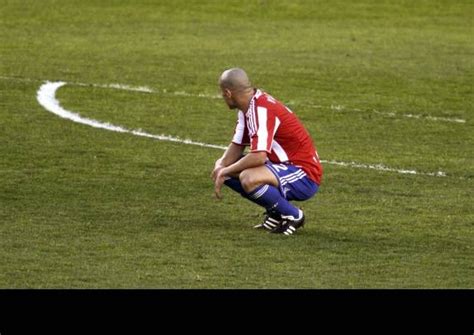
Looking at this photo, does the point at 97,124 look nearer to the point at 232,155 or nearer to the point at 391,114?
the point at 391,114

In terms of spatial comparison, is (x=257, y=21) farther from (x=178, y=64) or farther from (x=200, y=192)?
(x=200, y=192)

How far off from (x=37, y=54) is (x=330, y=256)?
15669mm

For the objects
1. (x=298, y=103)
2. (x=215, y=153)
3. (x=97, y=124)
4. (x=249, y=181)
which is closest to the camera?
(x=249, y=181)

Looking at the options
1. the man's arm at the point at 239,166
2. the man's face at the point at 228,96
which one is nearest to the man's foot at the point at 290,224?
the man's arm at the point at 239,166

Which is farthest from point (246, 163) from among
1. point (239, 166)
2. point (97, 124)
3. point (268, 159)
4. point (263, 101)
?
point (97, 124)

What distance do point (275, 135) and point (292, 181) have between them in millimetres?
416

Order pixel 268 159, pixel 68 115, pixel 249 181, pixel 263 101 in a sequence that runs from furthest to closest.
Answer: pixel 68 115, pixel 268 159, pixel 263 101, pixel 249 181

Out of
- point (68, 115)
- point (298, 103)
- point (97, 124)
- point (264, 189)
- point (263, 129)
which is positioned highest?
point (263, 129)

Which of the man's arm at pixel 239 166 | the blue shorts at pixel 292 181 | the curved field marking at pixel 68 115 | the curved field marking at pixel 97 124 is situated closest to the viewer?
the man's arm at pixel 239 166

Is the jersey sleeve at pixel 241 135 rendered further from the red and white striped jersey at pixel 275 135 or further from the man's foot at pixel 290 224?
the man's foot at pixel 290 224

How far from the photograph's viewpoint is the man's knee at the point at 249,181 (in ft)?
40.9

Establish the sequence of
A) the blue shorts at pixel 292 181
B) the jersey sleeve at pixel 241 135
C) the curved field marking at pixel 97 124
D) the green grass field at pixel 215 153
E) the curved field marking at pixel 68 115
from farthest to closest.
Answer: the curved field marking at pixel 68 115 → the curved field marking at pixel 97 124 → the jersey sleeve at pixel 241 135 → the blue shorts at pixel 292 181 → the green grass field at pixel 215 153

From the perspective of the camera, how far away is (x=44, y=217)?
13242 mm

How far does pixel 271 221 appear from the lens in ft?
42.0
